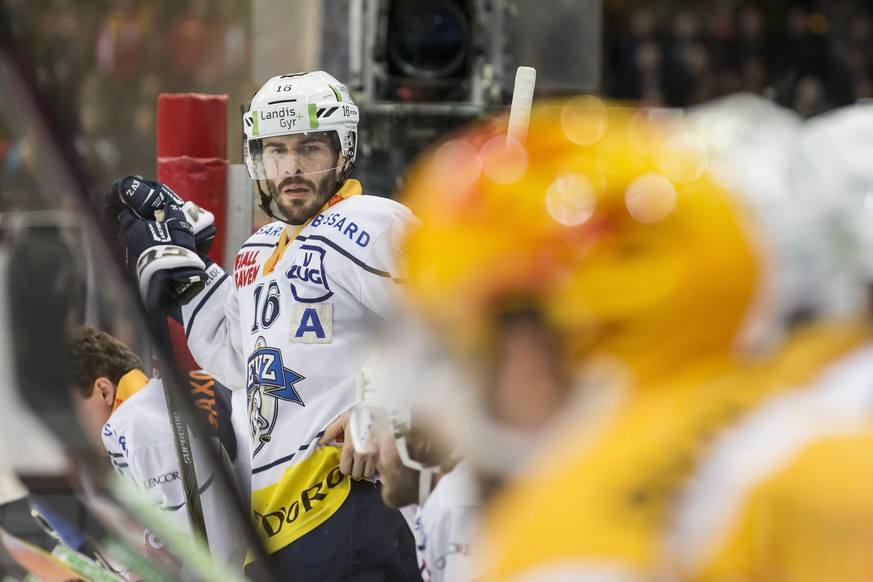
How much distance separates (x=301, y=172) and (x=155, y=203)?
385 millimetres

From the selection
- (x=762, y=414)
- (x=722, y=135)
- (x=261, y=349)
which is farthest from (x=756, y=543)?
(x=261, y=349)

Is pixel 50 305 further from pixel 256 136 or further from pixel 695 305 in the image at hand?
pixel 695 305

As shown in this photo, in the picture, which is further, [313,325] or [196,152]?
[196,152]

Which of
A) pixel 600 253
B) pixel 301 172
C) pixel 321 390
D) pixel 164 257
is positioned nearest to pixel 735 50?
pixel 301 172

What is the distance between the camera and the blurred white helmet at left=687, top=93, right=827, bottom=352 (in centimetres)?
98

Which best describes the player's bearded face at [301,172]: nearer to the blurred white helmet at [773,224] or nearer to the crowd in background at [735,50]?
the blurred white helmet at [773,224]

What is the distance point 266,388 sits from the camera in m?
2.75

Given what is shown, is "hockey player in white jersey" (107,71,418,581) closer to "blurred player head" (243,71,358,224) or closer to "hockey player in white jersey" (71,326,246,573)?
"blurred player head" (243,71,358,224)

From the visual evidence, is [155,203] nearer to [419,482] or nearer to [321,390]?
[321,390]

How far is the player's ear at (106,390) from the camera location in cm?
346

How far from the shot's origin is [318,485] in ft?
9.07

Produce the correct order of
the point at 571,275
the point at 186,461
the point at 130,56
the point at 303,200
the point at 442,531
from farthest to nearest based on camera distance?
the point at 130,56 → the point at 186,461 → the point at 303,200 → the point at 442,531 → the point at 571,275

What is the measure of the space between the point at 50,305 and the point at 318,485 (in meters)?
1.93

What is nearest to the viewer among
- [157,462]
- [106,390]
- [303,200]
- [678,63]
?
[303,200]
